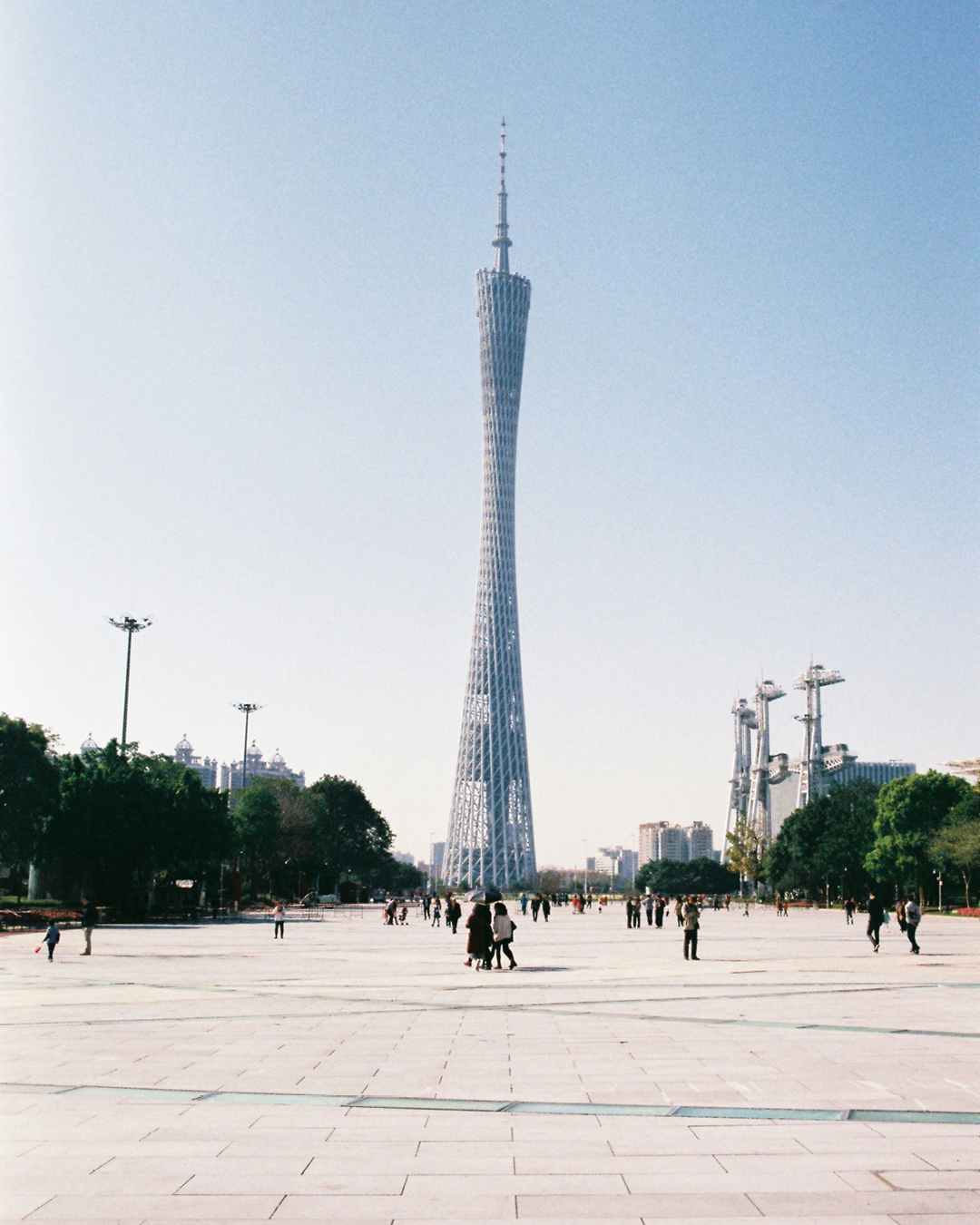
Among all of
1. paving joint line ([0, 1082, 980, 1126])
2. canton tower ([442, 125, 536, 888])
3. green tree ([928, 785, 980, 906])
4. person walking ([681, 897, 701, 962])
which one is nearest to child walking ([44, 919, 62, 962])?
person walking ([681, 897, 701, 962])

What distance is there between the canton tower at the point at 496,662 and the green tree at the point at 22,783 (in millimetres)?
74588

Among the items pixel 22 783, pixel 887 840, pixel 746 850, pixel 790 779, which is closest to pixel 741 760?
pixel 790 779

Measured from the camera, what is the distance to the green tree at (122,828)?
5784 cm

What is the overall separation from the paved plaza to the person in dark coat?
291 centimetres

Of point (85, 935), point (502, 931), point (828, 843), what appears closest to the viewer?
point (502, 931)

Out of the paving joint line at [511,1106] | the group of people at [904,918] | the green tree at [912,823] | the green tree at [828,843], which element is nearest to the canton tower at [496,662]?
the green tree at [828,843]

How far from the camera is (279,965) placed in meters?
30.1

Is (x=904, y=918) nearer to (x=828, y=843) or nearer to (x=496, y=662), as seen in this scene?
(x=828, y=843)

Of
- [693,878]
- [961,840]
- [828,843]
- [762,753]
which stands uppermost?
[762,753]

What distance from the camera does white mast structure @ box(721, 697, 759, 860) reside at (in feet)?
613

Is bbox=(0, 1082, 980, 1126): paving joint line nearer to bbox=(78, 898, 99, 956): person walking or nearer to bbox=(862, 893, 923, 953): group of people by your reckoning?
bbox=(78, 898, 99, 956): person walking

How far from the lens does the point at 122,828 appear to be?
190 feet

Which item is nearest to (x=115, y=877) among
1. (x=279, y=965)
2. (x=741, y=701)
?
(x=279, y=965)

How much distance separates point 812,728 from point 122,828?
100727 millimetres
